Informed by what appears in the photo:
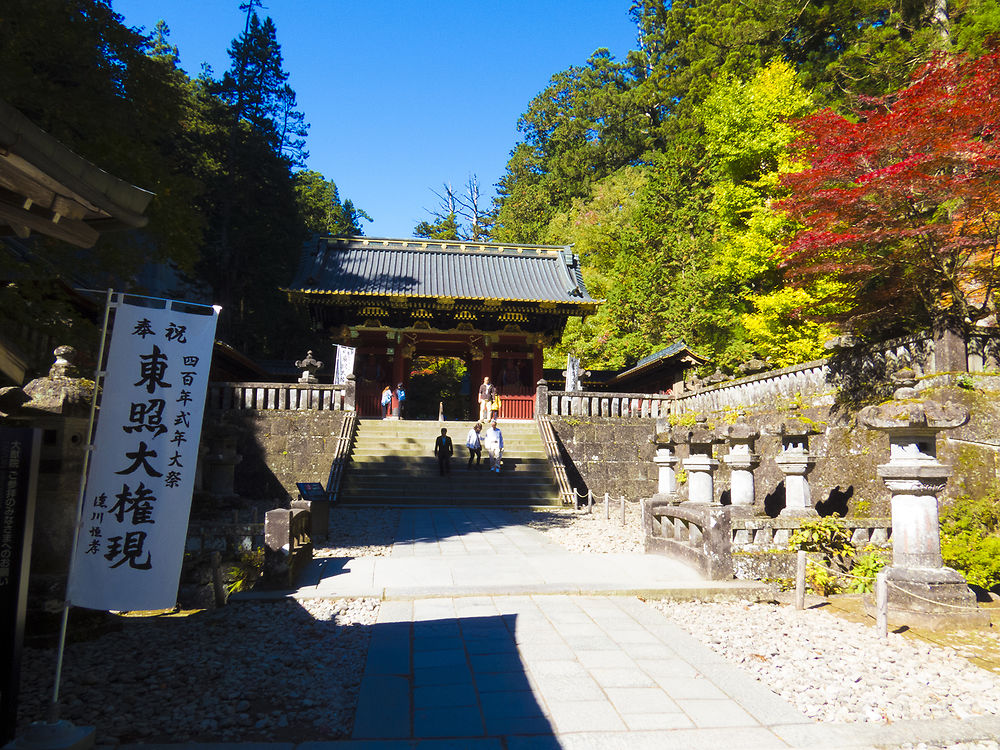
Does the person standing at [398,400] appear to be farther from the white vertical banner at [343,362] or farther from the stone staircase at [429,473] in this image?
the white vertical banner at [343,362]

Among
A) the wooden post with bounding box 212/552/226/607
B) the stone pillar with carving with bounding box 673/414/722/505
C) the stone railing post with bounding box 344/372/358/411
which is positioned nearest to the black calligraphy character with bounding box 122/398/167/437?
the wooden post with bounding box 212/552/226/607

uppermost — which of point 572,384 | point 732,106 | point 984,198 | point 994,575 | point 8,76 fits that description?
point 732,106

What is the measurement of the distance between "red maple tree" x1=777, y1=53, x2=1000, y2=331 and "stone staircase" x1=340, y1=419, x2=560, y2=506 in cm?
772

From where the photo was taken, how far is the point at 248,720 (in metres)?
3.53

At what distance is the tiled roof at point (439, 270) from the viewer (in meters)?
20.6

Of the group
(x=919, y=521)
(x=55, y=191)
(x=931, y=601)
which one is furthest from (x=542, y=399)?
(x=55, y=191)

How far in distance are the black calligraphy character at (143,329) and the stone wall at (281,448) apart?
1190cm

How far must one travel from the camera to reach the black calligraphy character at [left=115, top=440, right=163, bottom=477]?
3.72 meters

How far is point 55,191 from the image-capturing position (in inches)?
117

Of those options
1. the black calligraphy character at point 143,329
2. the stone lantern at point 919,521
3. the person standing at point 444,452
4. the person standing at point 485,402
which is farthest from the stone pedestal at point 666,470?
the black calligraphy character at point 143,329

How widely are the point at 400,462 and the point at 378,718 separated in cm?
1154

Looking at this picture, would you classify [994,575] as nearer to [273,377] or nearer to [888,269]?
[888,269]

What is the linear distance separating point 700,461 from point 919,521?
317 centimetres

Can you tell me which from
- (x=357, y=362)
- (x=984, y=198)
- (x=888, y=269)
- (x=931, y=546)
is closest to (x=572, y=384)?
(x=357, y=362)
